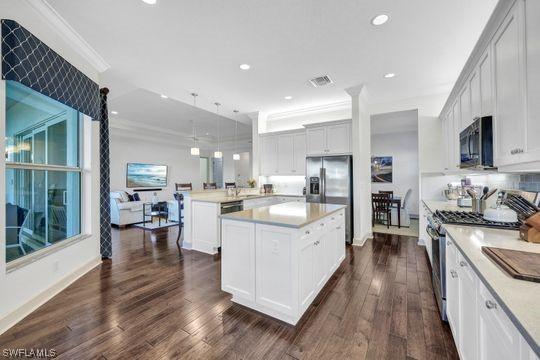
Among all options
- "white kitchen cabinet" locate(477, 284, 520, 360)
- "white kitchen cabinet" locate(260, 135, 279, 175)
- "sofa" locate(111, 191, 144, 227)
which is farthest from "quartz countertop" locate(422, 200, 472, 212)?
"sofa" locate(111, 191, 144, 227)

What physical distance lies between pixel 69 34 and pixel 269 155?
419 centimetres

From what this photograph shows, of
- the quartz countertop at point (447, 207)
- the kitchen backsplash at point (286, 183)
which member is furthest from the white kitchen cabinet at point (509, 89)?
the kitchen backsplash at point (286, 183)

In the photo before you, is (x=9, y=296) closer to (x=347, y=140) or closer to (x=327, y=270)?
(x=327, y=270)

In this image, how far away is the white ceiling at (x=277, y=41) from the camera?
2.27 m

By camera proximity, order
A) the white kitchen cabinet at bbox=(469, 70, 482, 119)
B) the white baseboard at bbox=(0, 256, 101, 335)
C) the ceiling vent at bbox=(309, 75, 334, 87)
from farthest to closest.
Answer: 1. the ceiling vent at bbox=(309, 75, 334, 87)
2. the white kitchen cabinet at bbox=(469, 70, 482, 119)
3. the white baseboard at bbox=(0, 256, 101, 335)

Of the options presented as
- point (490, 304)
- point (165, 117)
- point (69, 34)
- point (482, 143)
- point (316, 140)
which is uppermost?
point (165, 117)

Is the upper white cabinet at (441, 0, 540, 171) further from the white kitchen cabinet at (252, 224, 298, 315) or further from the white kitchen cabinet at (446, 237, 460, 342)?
the white kitchen cabinet at (252, 224, 298, 315)

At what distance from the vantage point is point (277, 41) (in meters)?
2.82

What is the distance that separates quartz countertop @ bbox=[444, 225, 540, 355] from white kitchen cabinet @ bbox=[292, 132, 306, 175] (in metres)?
3.82

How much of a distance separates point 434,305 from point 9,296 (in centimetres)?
400

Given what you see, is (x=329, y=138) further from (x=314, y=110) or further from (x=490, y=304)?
(x=490, y=304)

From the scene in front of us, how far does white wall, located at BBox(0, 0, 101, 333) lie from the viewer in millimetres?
1975

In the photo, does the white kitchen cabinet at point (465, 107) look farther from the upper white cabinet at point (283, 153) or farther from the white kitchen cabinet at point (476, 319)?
the upper white cabinet at point (283, 153)

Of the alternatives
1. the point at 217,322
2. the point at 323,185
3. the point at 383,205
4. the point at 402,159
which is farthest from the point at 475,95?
the point at 402,159
